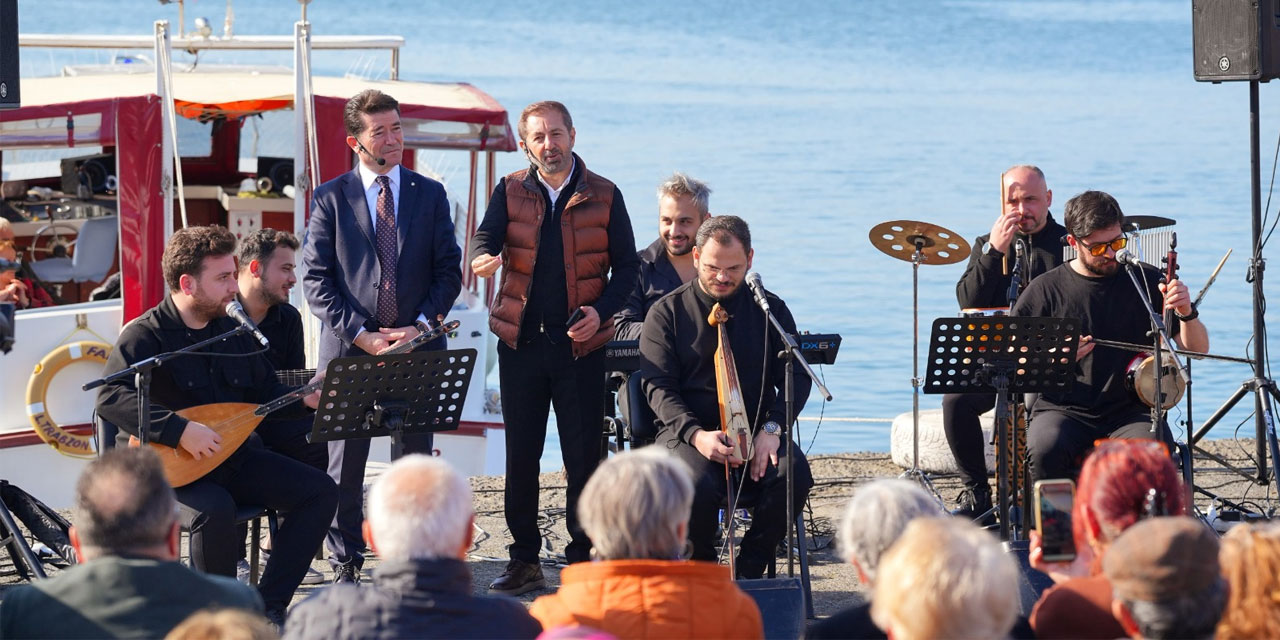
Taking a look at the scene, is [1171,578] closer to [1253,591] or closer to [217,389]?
[1253,591]

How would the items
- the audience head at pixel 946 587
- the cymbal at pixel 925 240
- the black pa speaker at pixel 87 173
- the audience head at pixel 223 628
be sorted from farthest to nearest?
1. the black pa speaker at pixel 87 173
2. the cymbal at pixel 925 240
3. the audience head at pixel 946 587
4. the audience head at pixel 223 628

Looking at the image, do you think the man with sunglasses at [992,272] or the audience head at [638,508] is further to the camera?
the man with sunglasses at [992,272]

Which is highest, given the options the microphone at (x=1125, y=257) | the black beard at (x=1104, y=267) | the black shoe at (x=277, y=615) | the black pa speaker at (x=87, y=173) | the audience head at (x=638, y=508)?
the black pa speaker at (x=87, y=173)

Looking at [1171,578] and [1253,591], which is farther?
[1253,591]

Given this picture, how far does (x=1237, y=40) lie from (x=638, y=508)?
4.79 m

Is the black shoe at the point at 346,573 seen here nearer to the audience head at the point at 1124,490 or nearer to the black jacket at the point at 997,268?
the black jacket at the point at 997,268

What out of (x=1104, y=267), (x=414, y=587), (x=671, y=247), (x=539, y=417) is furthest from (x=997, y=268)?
(x=414, y=587)

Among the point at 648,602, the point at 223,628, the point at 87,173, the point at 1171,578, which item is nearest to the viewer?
the point at 223,628

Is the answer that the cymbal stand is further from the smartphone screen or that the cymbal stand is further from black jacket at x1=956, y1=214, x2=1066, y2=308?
the smartphone screen

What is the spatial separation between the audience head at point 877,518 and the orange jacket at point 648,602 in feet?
0.95

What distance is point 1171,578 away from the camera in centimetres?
291

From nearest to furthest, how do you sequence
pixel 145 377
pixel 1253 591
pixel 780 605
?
pixel 1253 591, pixel 780 605, pixel 145 377

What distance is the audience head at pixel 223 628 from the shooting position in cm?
264

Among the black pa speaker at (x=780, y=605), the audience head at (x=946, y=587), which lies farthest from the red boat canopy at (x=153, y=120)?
the audience head at (x=946, y=587)
